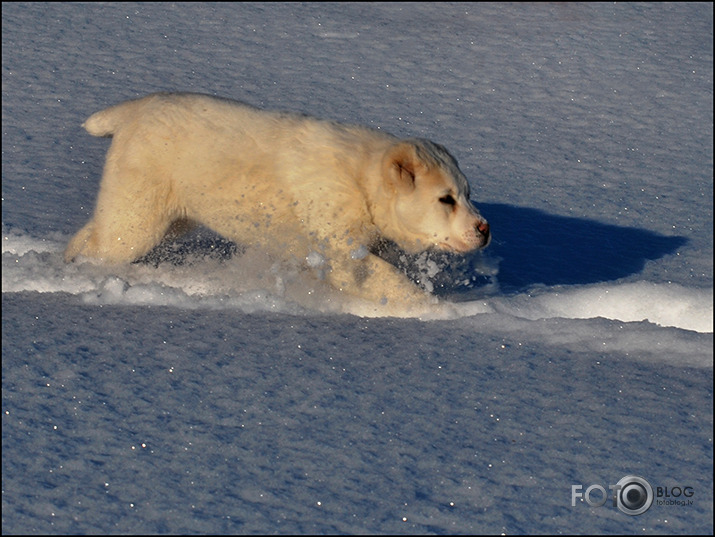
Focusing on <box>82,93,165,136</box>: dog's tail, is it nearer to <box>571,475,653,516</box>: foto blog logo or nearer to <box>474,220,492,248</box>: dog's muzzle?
<box>474,220,492,248</box>: dog's muzzle

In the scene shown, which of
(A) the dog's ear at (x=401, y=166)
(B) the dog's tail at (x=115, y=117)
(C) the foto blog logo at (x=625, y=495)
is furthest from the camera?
(B) the dog's tail at (x=115, y=117)

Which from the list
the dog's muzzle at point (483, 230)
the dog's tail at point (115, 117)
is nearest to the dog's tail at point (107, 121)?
the dog's tail at point (115, 117)

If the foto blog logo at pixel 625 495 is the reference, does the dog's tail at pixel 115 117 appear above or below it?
above

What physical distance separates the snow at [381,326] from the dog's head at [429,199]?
0.36 m

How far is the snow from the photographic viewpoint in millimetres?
3041

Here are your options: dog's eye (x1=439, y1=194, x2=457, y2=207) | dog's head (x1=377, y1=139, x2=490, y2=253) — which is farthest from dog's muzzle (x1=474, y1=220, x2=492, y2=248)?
dog's eye (x1=439, y1=194, x2=457, y2=207)

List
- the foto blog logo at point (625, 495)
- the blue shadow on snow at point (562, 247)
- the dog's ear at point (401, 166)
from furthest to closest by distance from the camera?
the blue shadow on snow at point (562, 247)
the dog's ear at point (401, 166)
the foto blog logo at point (625, 495)

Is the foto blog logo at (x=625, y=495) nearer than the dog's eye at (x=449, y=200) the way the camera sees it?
Yes

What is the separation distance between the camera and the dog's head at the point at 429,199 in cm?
436

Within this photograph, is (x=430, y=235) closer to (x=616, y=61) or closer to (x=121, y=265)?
(x=121, y=265)

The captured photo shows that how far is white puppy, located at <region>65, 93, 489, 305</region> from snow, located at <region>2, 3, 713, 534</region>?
0.65ft

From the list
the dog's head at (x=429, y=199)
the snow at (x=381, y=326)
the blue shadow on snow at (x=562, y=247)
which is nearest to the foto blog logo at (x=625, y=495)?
the snow at (x=381, y=326)

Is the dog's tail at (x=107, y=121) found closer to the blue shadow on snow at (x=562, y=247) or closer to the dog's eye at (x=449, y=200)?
the dog's eye at (x=449, y=200)

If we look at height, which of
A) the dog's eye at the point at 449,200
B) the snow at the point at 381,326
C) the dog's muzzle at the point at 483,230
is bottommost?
the snow at the point at 381,326
